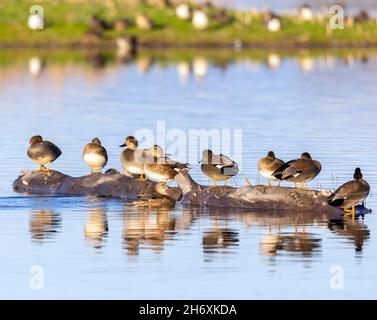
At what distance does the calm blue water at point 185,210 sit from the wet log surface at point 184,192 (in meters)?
0.38

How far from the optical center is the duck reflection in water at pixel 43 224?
68.1ft

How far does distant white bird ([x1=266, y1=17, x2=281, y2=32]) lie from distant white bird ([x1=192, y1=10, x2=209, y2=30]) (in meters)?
3.58

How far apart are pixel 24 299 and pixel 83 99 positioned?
3073 cm

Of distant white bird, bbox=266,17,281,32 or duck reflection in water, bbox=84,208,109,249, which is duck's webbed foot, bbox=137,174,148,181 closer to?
duck reflection in water, bbox=84,208,109,249

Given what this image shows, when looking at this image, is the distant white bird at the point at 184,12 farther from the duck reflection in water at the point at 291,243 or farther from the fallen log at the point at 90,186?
the duck reflection in water at the point at 291,243

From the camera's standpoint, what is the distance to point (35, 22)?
72.4 meters

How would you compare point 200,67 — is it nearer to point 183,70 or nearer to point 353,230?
point 183,70

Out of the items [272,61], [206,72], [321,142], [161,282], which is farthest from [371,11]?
[161,282]

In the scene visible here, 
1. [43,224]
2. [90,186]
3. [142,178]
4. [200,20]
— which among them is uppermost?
[200,20]

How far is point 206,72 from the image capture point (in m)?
60.6

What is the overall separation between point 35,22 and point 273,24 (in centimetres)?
1330

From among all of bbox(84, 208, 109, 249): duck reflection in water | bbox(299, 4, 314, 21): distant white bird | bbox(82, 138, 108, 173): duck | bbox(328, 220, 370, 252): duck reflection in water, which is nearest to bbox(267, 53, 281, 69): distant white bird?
bbox(299, 4, 314, 21): distant white bird

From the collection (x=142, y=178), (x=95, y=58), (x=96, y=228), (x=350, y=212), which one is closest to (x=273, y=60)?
(x=95, y=58)

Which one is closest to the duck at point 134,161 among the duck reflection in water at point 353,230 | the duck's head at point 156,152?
the duck's head at point 156,152
